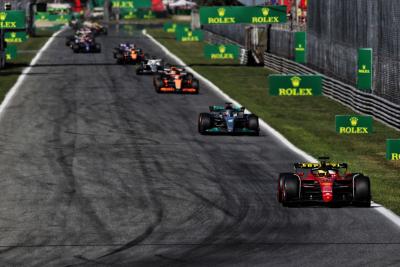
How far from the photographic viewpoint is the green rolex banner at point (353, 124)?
28641 millimetres

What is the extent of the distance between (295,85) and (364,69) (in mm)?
9586

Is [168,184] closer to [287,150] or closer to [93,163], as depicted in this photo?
[93,163]

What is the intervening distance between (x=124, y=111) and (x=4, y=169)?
1373cm

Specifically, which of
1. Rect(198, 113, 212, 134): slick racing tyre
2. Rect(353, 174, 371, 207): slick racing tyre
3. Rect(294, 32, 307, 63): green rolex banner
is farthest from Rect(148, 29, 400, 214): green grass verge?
Rect(198, 113, 212, 134): slick racing tyre

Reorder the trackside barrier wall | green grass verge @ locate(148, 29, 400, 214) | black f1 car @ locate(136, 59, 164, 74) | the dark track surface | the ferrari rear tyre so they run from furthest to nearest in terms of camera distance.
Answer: the ferrari rear tyre → the trackside barrier wall → black f1 car @ locate(136, 59, 164, 74) → green grass verge @ locate(148, 29, 400, 214) → the dark track surface

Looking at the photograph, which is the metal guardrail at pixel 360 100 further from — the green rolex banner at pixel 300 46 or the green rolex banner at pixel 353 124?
the green rolex banner at pixel 353 124

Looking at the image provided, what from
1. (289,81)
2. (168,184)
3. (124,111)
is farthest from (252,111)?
(168,184)

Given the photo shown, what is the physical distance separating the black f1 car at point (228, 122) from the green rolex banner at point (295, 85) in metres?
1.45

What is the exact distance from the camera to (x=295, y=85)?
1266 inches

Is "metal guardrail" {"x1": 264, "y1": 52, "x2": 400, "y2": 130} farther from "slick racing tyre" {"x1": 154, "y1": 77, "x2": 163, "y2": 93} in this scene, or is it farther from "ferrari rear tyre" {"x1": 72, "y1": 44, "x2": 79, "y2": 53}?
"ferrari rear tyre" {"x1": 72, "y1": 44, "x2": 79, "y2": 53}

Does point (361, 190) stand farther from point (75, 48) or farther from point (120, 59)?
point (75, 48)

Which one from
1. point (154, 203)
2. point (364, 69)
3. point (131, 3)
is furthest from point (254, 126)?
point (131, 3)

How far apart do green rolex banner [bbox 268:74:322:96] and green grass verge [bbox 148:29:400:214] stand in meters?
1.38

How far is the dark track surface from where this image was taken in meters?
17.1
